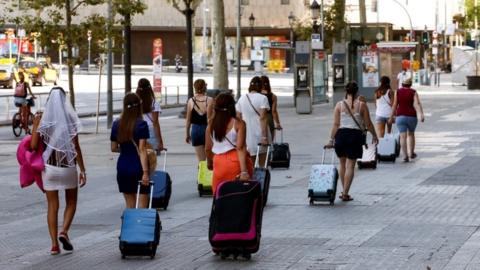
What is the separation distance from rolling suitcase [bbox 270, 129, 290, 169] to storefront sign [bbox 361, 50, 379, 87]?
3335 cm

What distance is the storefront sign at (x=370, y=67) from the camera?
5588 cm

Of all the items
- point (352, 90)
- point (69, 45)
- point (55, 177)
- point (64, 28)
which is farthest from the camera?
point (64, 28)

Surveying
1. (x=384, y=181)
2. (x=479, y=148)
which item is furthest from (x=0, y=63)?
(x=384, y=181)

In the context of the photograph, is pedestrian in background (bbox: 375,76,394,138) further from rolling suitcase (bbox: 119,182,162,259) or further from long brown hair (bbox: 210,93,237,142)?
rolling suitcase (bbox: 119,182,162,259)

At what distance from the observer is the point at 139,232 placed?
12305 mm

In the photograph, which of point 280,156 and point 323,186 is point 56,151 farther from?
point 280,156

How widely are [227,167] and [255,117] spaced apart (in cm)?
458

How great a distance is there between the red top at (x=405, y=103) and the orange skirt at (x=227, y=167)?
10.9m

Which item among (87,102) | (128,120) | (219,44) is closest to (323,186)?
(128,120)

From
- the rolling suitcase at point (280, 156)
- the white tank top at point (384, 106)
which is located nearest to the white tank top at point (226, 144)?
the rolling suitcase at point (280, 156)

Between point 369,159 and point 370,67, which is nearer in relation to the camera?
point 369,159

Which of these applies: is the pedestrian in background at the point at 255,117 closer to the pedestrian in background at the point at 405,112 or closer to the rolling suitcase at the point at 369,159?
the rolling suitcase at the point at 369,159

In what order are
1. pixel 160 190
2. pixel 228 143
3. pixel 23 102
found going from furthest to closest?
pixel 23 102, pixel 160 190, pixel 228 143

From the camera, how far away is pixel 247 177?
13.1 metres
